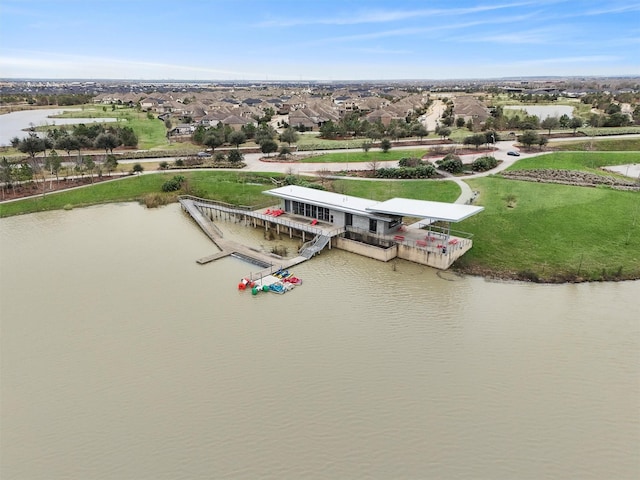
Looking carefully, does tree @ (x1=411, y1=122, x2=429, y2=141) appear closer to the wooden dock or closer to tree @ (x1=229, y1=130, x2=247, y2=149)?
tree @ (x1=229, y1=130, x2=247, y2=149)

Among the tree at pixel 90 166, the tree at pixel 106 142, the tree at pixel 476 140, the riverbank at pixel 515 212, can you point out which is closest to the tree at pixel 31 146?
the tree at pixel 106 142

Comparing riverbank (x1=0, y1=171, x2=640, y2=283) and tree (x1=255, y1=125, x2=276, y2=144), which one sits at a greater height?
tree (x1=255, y1=125, x2=276, y2=144)

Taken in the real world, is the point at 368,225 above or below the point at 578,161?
below

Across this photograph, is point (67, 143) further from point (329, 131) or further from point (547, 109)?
point (547, 109)

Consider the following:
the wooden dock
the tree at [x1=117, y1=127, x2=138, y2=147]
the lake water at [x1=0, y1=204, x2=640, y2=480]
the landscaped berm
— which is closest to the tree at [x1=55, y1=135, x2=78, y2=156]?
the tree at [x1=117, y1=127, x2=138, y2=147]

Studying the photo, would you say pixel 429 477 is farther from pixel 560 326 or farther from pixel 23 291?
pixel 23 291

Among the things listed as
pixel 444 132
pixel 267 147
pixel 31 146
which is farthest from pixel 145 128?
pixel 444 132

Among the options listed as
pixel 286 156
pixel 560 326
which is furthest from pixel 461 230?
pixel 286 156
